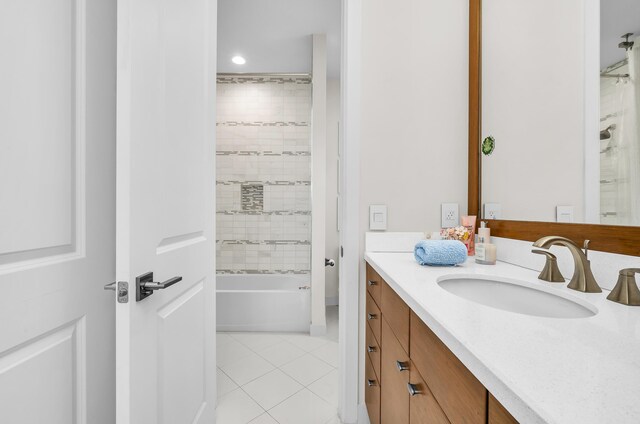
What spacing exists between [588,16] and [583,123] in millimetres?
328

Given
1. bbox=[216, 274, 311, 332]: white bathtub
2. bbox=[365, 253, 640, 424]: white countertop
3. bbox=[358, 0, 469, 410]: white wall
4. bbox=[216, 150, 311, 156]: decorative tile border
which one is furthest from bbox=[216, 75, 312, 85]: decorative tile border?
bbox=[365, 253, 640, 424]: white countertop

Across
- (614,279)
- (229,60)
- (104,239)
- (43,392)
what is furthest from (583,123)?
(229,60)

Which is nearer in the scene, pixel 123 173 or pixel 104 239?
pixel 123 173

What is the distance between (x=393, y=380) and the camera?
35.6 inches

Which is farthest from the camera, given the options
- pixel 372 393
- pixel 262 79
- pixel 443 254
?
pixel 262 79

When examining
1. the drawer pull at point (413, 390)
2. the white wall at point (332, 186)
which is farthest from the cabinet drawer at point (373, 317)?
the white wall at point (332, 186)

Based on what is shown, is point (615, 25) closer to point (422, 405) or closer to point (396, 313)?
point (396, 313)

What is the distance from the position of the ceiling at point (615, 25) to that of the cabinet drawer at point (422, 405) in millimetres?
983

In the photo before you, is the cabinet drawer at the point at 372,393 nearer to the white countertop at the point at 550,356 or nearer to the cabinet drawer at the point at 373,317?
the cabinet drawer at the point at 373,317

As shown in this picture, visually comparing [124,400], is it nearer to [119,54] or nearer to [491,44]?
[119,54]

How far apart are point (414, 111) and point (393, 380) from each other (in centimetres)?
119

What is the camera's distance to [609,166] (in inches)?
30.0

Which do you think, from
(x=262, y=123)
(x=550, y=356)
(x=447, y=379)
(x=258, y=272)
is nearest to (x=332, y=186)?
(x=262, y=123)

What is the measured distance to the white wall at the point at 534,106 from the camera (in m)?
0.89
